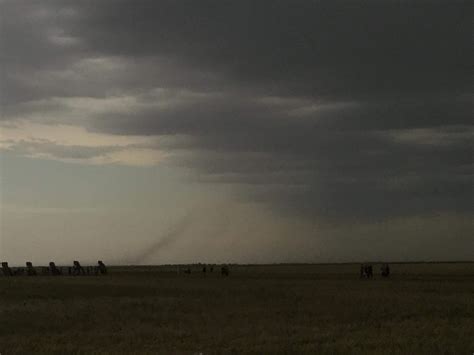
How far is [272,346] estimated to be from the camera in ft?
64.6

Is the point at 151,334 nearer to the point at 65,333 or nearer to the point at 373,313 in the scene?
the point at 65,333

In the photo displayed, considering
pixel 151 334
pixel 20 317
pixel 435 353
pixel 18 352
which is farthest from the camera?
pixel 20 317

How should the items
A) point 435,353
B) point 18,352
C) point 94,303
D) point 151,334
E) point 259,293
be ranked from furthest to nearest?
point 259,293
point 94,303
point 151,334
point 18,352
point 435,353

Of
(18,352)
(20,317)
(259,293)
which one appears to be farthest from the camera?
(259,293)

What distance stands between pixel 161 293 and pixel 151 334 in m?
19.5

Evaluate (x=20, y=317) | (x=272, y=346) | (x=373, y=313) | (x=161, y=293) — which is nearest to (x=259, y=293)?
(x=161, y=293)

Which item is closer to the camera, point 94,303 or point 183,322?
point 183,322

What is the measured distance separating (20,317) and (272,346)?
11697 mm

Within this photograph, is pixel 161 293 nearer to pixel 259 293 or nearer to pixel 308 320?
pixel 259 293

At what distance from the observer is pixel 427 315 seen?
28375 millimetres

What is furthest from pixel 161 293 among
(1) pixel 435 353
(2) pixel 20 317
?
(1) pixel 435 353

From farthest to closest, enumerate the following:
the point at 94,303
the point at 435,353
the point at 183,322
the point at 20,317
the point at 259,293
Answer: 1. the point at 259,293
2. the point at 94,303
3. the point at 20,317
4. the point at 183,322
5. the point at 435,353

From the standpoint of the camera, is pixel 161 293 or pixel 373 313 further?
pixel 161 293

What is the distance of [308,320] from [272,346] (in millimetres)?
6668
